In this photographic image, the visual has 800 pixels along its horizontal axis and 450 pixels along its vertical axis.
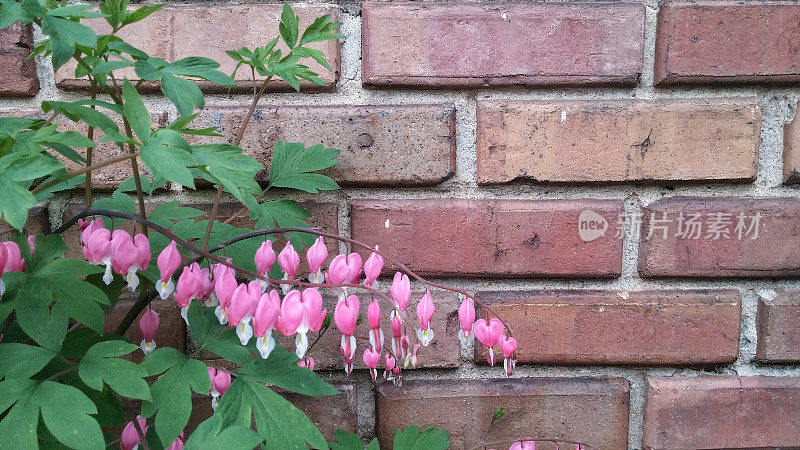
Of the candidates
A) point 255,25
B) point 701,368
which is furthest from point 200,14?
point 701,368

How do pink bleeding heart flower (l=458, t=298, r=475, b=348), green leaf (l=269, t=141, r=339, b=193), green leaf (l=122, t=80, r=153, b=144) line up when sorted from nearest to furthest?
green leaf (l=122, t=80, r=153, b=144), pink bleeding heart flower (l=458, t=298, r=475, b=348), green leaf (l=269, t=141, r=339, b=193)

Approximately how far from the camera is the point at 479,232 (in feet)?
2.36

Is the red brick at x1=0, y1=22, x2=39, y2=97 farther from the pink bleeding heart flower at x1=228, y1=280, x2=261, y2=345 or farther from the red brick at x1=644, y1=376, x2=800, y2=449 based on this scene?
the red brick at x1=644, y1=376, x2=800, y2=449

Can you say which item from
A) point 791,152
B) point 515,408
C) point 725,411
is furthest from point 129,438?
point 791,152

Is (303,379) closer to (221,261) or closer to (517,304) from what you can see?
(221,261)

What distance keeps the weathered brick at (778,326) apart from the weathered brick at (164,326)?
32.5 inches

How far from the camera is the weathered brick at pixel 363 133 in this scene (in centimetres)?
70

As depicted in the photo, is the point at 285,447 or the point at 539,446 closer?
the point at 285,447

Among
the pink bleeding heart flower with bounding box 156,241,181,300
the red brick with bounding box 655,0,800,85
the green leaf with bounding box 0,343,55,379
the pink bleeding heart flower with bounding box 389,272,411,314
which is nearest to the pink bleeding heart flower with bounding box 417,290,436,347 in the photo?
the pink bleeding heart flower with bounding box 389,272,411,314

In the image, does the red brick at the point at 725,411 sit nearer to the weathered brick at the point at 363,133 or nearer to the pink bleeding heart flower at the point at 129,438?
the weathered brick at the point at 363,133

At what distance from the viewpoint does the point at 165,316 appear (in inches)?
29.3

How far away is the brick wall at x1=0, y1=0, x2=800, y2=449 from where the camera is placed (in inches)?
27.5

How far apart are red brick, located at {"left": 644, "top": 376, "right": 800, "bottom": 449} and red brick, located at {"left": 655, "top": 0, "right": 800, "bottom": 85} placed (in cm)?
42

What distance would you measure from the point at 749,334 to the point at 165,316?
84 centimetres
